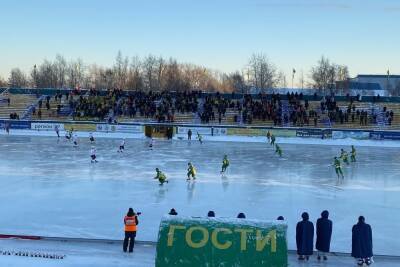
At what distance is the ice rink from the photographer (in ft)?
41.8

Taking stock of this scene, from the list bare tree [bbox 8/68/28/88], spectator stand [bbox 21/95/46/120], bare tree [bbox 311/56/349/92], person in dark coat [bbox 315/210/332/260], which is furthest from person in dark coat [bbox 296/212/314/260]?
bare tree [bbox 8/68/28/88]

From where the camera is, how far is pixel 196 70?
13138 centimetres

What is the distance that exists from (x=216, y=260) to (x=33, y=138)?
111 feet

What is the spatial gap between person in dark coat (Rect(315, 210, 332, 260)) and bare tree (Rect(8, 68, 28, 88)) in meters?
133

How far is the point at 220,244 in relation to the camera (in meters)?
7.36

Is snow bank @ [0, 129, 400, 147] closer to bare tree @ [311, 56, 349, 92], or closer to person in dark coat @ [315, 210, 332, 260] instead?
person in dark coat @ [315, 210, 332, 260]

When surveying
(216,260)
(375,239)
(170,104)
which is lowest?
(375,239)

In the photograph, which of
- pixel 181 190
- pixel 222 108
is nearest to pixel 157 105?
pixel 222 108

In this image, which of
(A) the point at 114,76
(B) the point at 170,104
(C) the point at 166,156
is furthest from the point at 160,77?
(C) the point at 166,156

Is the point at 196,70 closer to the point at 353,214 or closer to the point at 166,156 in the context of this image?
the point at 166,156

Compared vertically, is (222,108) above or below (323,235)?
above

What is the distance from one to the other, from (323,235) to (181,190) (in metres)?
8.43

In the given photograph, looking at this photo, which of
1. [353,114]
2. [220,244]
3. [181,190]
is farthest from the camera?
[353,114]

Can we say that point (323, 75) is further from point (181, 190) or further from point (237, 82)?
point (181, 190)
